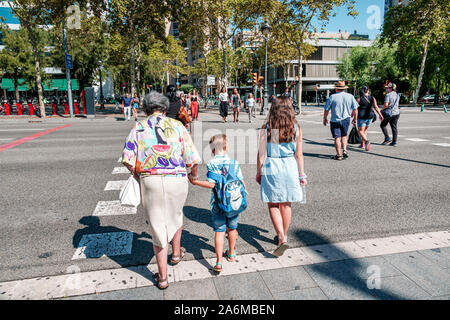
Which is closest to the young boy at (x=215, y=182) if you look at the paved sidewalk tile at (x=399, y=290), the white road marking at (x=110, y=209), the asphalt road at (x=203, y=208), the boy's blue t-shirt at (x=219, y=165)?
the boy's blue t-shirt at (x=219, y=165)

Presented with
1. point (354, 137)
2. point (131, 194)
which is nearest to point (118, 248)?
point (131, 194)

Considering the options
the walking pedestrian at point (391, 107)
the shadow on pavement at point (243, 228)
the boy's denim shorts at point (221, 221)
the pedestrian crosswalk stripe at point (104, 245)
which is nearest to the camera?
the boy's denim shorts at point (221, 221)

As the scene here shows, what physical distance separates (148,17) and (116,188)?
23.1 metres

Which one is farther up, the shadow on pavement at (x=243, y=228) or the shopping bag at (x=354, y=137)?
the shopping bag at (x=354, y=137)

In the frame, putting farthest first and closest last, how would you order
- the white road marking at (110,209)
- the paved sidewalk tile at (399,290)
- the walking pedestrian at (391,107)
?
the walking pedestrian at (391,107), the white road marking at (110,209), the paved sidewalk tile at (399,290)

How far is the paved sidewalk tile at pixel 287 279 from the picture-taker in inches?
114

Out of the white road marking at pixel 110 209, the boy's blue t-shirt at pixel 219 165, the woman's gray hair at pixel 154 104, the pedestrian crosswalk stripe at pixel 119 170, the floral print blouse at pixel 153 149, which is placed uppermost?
the woman's gray hair at pixel 154 104

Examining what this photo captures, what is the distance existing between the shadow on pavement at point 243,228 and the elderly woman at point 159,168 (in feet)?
2.91

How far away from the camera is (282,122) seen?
346 cm

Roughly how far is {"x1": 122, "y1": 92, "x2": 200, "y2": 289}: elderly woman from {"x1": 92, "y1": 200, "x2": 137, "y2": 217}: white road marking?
2.06m

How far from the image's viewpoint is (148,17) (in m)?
25.5

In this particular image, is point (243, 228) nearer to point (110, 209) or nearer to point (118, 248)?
point (118, 248)

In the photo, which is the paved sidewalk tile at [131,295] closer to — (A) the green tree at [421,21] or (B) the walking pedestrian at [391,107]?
(B) the walking pedestrian at [391,107]
